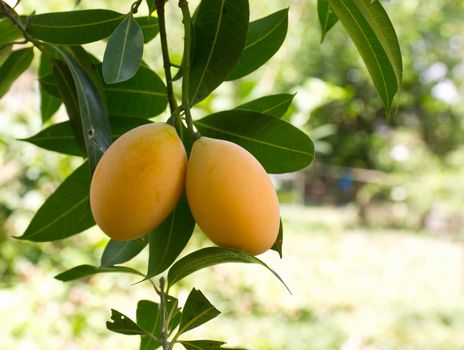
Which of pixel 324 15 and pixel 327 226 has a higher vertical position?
pixel 324 15

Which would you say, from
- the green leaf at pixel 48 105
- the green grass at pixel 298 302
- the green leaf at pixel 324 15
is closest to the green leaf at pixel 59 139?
the green leaf at pixel 48 105

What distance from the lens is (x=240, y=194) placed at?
32 cm

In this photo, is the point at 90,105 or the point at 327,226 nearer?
the point at 90,105

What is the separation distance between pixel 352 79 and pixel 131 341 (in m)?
7.40

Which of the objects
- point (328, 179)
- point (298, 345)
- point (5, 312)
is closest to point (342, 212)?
point (328, 179)

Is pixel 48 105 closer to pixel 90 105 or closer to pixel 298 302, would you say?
pixel 90 105

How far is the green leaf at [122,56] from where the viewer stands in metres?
0.33

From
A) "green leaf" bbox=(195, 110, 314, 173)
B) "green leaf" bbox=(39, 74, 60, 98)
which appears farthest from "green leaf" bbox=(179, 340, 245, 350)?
"green leaf" bbox=(39, 74, 60, 98)

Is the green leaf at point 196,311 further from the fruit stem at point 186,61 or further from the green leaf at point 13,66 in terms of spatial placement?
the green leaf at point 13,66

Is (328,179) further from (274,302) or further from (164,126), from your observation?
(164,126)

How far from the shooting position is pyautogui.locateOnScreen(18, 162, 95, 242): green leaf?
45cm

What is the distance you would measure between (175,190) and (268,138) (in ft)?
0.33

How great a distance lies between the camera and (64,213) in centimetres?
45

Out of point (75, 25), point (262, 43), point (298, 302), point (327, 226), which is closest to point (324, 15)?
point (262, 43)
